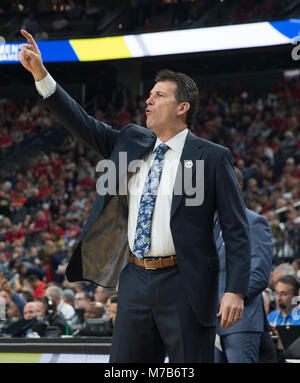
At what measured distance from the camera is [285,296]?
227 inches

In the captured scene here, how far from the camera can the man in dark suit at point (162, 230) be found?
294cm

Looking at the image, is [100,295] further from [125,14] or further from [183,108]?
[125,14]

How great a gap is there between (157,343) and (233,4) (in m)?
15.0

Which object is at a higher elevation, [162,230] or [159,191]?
[159,191]

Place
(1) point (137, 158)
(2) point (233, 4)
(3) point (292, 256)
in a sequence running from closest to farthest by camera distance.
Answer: (1) point (137, 158) < (3) point (292, 256) < (2) point (233, 4)

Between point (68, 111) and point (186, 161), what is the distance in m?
0.55

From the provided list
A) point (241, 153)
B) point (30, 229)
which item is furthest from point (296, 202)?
point (30, 229)

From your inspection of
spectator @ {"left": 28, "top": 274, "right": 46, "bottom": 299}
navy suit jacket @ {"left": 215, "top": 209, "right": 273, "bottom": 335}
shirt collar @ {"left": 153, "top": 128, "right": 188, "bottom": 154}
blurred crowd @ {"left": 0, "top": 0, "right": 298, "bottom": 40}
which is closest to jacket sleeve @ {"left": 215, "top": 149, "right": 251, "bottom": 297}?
shirt collar @ {"left": 153, "top": 128, "right": 188, "bottom": 154}

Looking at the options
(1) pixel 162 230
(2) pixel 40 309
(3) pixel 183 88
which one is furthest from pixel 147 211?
(2) pixel 40 309

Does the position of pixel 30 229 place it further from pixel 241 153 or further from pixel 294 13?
pixel 294 13

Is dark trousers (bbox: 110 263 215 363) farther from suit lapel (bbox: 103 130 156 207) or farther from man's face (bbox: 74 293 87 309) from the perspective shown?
man's face (bbox: 74 293 87 309)

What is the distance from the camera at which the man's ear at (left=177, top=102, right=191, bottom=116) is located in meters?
3.23

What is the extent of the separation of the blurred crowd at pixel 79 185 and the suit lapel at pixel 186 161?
415cm
